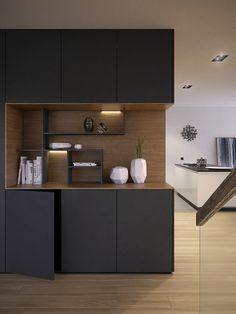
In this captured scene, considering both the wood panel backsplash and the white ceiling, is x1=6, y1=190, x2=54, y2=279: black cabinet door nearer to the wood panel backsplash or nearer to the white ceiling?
the wood panel backsplash

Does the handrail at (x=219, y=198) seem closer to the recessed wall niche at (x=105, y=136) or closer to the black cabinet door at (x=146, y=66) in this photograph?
the black cabinet door at (x=146, y=66)

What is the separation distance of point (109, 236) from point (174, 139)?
791 cm

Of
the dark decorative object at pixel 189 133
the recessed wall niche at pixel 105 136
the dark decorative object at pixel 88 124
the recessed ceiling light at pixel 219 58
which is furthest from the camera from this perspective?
the dark decorative object at pixel 189 133

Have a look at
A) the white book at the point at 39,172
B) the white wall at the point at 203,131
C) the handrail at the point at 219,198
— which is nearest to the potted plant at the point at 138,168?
the white book at the point at 39,172

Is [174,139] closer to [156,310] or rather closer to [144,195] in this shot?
[144,195]

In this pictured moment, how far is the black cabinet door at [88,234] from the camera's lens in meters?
3.63

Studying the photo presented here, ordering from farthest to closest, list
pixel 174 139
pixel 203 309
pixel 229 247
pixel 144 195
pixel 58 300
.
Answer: pixel 174 139 < pixel 144 195 < pixel 58 300 < pixel 203 309 < pixel 229 247

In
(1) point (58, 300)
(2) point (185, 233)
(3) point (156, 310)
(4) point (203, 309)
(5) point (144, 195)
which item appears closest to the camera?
(4) point (203, 309)

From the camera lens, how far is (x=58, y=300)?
2.96m

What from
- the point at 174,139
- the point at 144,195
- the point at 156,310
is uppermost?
the point at 174,139

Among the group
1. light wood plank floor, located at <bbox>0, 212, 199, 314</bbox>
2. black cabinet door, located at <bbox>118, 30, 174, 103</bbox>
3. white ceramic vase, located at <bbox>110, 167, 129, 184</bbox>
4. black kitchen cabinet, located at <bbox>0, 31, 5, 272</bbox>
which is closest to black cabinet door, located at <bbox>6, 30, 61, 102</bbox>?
black kitchen cabinet, located at <bbox>0, 31, 5, 272</bbox>

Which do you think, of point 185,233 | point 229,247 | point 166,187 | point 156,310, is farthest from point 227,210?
point 185,233

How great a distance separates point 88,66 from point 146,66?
0.58 m

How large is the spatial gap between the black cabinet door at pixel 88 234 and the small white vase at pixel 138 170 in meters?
0.56
